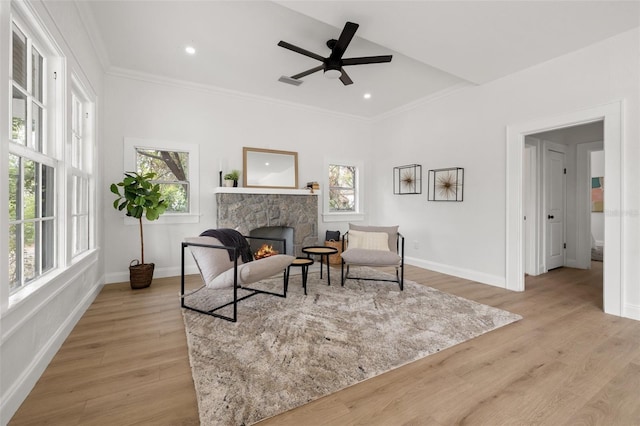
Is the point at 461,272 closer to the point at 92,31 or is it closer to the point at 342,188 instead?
the point at 342,188

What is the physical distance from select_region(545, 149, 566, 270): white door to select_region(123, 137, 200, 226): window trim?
5.55m

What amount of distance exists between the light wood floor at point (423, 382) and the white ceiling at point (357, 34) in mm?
2711

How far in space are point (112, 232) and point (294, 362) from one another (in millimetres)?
3357

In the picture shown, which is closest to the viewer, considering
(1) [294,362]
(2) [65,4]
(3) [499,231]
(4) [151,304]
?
(1) [294,362]

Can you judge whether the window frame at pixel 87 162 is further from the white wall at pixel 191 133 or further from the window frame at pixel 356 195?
the window frame at pixel 356 195

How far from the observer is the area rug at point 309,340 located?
1.61m

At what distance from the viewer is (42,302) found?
1787 millimetres

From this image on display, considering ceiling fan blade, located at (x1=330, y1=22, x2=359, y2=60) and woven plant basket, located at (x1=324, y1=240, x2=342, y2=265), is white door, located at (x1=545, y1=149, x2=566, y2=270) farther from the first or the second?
ceiling fan blade, located at (x1=330, y1=22, x2=359, y2=60)

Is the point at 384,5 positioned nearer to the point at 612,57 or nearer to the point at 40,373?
the point at 612,57

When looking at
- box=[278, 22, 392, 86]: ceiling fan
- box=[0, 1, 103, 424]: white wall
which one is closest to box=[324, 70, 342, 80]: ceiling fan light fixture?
box=[278, 22, 392, 86]: ceiling fan

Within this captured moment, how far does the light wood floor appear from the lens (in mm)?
1461

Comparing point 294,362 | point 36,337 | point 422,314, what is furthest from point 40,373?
point 422,314

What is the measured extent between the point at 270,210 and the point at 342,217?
5.40ft

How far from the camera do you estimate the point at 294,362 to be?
75.7 inches
